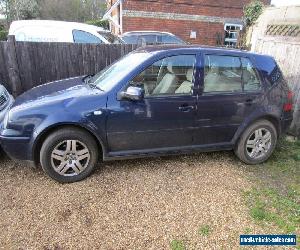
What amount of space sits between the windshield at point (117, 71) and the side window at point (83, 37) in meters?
4.29

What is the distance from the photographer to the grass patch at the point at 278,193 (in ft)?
11.5

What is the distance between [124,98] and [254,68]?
6.84ft

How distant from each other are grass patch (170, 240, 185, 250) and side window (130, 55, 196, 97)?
1.89 meters

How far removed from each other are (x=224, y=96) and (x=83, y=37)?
5571 mm

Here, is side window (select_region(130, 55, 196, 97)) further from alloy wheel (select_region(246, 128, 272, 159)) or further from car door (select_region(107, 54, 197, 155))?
alloy wheel (select_region(246, 128, 272, 159))

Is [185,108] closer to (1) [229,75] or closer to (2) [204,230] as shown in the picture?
(1) [229,75]

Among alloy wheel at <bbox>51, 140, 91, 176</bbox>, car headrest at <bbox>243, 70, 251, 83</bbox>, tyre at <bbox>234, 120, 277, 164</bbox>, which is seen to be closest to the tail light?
tyre at <bbox>234, 120, 277, 164</bbox>

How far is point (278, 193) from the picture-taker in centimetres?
400

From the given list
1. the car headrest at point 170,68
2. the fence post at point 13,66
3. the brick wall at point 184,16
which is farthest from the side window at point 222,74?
the brick wall at point 184,16

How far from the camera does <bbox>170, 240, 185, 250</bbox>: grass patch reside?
3008 millimetres

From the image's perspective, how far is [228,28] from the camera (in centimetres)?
1805

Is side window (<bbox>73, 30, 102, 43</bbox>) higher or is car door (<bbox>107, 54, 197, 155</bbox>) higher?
side window (<bbox>73, 30, 102, 43</bbox>)

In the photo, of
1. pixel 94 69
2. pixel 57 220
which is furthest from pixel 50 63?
pixel 57 220

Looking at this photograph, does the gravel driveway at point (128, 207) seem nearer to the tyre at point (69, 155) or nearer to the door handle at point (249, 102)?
the tyre at point (69, 155)
